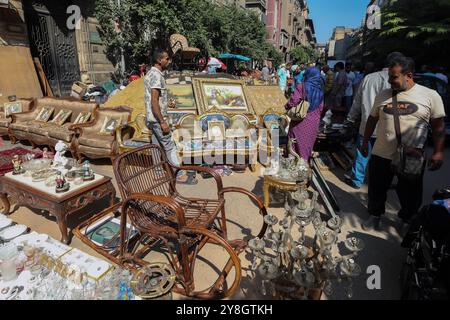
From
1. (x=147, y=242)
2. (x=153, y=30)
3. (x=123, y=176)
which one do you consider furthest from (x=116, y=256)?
(x=153, y=30)

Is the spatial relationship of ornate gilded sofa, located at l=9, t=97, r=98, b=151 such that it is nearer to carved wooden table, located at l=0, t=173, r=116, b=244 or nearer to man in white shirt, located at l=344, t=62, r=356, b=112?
carved wooden table, located at l=0, t=173, r=116, b=244

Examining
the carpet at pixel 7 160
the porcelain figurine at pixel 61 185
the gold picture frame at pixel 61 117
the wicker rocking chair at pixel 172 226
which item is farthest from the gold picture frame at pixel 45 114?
the wicker rocking chair at pixel 172 226

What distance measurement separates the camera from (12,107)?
7.06m

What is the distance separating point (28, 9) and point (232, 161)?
9.38m

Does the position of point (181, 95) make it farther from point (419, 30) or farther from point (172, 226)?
point (419, 30)

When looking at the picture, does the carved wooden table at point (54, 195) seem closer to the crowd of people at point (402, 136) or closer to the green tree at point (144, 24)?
the crowd of people at point (402, 136)

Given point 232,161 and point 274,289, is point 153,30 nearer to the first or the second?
point 232,161

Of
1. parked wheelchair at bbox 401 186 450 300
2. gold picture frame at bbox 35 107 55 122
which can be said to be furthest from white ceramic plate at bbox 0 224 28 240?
gold picture frame at bbox 35 107 55 122

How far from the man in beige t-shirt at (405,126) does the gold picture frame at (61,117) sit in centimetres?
638

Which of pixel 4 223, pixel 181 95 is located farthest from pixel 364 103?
pixel 4 223

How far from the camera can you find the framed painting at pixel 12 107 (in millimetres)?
6962

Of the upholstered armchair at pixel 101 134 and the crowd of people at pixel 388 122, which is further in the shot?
the upholstered armchair at pixel 101 134

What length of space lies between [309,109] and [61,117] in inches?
224

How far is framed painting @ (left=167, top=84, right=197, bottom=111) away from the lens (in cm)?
683
